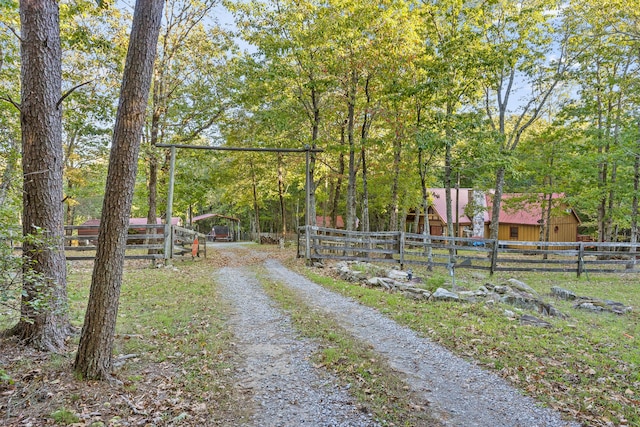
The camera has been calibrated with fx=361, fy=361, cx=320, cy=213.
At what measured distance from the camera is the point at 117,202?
3520 millimetres

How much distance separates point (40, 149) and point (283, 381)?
3797 millimetres

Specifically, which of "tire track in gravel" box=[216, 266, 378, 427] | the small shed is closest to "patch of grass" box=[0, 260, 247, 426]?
"tire track in gravel" box=[216, 266, 378, 427]

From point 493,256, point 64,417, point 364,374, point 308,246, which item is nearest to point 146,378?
point 64,417

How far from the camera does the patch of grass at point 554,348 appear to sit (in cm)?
364

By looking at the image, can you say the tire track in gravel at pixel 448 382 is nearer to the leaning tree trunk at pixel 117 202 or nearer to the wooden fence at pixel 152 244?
the leaning tree trunk at pixel 117 202

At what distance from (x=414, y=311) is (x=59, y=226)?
5.60 m

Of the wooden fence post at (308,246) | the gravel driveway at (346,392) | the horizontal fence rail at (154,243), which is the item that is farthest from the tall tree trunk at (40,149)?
the wooden fence post at (308,246)

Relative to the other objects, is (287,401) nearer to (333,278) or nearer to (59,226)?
(59,226)

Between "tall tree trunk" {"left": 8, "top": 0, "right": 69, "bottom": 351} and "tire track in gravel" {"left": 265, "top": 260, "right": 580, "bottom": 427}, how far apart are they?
3.98m

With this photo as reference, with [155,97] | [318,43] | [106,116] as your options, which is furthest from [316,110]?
[106,116]

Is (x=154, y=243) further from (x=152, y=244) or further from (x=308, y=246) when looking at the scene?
(x=308, y=246)

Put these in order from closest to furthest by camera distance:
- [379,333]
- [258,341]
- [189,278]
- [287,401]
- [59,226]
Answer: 1. [287,401]
2. [59,226]
3. [258,341]
4. [379,333]
5. [189,278]

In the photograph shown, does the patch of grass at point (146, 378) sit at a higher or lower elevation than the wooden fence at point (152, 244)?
lower

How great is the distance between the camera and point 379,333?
550cm
